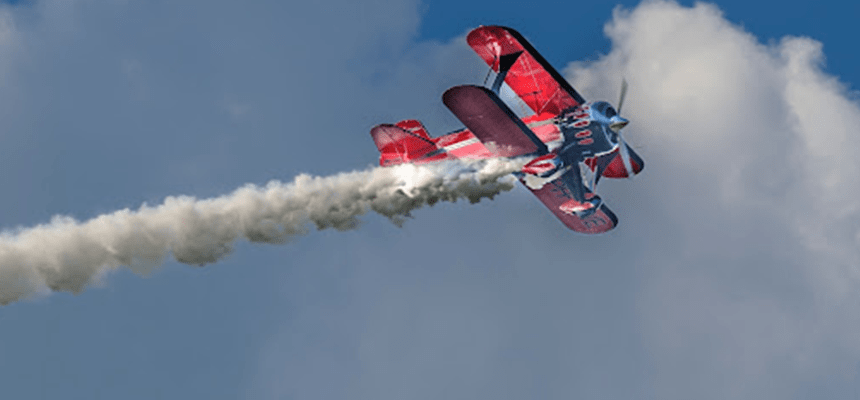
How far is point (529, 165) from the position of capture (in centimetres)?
5091

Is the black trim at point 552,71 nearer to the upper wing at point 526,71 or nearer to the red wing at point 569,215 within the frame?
the upper wing at point 526,71

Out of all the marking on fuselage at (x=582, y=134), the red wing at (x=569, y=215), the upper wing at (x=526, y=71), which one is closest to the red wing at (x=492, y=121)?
the marking on fuselage at (x=582, y=134)

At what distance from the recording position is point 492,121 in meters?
48.7

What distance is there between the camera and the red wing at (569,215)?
54375mm

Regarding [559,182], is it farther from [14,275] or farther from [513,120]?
A: [14,275]

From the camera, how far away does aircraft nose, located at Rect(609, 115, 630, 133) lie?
4981cm

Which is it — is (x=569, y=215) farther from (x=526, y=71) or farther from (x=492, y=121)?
(x=492, y=121)

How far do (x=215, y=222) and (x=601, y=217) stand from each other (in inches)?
528

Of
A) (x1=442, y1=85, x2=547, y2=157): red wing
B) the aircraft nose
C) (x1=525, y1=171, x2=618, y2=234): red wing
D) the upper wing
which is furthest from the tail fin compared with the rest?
the aircraft nose

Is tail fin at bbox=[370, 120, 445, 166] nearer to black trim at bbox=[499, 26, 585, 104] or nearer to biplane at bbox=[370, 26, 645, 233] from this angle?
biplane at bbox=[370, 26, 645, 233]

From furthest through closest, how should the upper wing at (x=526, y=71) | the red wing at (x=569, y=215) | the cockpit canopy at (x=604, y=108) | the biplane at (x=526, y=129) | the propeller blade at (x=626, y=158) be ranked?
the red wing at (x=569, y=215)
the propeller blade at (x=626, y=158)
the cockpit canopy at (x=604, y=108)
the upper wing at (x=526, y=71)
the biplane at (x=526, y=129)

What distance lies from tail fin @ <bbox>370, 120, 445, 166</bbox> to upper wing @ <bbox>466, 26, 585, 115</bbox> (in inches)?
147

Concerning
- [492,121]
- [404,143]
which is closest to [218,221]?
[404,143]

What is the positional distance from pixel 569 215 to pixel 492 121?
27.1ft
